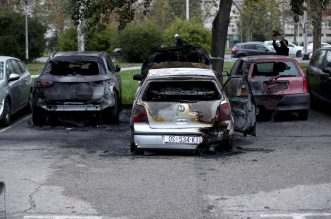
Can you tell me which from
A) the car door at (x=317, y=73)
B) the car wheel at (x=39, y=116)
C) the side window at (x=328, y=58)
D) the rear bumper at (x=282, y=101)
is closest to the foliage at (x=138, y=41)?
the car door at (x=317, y=73)

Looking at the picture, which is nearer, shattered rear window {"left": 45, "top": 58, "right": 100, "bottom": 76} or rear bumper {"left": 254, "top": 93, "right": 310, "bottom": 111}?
shattered rear window {"left": 45, "top": 58, "right": 100, "bottom": 76}

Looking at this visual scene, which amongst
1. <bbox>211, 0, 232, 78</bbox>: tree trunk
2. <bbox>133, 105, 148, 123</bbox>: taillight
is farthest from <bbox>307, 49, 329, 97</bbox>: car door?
<bbox>133, 105, 148, 123</bbox>: taillight

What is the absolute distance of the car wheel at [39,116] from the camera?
46.3 feet

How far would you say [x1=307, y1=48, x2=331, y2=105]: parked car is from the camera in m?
15.7

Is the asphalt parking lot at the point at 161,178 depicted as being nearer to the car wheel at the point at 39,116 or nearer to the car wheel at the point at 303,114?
the car wheel at the point at 39,116

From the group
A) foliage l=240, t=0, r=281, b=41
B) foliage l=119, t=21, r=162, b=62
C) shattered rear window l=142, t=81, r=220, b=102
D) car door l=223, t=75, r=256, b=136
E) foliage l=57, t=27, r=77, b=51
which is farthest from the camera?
foliage l=240, t=0, r=281, b=41

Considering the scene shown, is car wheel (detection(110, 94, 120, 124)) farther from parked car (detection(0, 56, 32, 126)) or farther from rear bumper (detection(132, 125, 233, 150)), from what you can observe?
rear bumper (detection(132, 125, 233, 150))

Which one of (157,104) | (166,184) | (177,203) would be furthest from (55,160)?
(177,203)

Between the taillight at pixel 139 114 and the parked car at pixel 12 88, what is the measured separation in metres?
4.69

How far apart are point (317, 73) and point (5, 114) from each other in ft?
25.0

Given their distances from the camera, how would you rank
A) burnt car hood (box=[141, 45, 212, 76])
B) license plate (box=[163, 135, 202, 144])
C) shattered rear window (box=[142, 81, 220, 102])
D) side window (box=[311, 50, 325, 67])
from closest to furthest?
1. license plate (box=[163, 135, 202, 144])
2. shattered rear window (box=[142, 81, 220, 102])
3. side window (box=[311, 50, 325, 67])
4. burnt car hood (box=[141, 45, 212, 76])

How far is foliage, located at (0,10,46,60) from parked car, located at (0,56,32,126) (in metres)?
20.7

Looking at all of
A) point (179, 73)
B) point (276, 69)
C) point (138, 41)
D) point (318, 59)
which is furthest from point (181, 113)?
point (138, 41)

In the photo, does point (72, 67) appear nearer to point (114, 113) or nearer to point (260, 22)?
point (114, 113)
